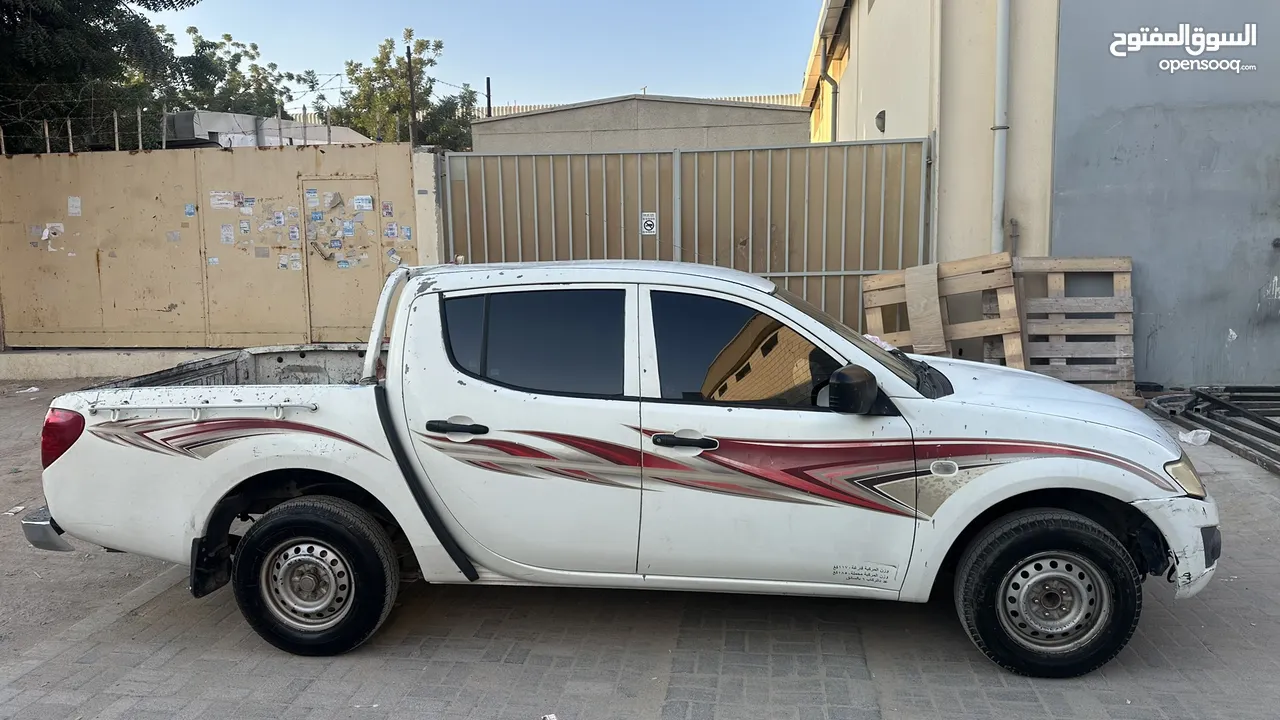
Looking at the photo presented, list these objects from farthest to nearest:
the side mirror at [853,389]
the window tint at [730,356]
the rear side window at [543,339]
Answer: the rear side window at [543,339] → the window tint at [730,356] → the side mirror at [853,389]

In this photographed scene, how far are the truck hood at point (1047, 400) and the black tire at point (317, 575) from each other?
8.57 feet

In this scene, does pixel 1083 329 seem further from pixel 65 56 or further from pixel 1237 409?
pixel 65 56

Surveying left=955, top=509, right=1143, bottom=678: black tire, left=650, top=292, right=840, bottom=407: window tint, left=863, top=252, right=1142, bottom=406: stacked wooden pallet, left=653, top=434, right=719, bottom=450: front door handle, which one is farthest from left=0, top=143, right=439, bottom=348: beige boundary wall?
left=955, top=509, right=1143, bottom=678: black tire

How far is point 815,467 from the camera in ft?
12.2

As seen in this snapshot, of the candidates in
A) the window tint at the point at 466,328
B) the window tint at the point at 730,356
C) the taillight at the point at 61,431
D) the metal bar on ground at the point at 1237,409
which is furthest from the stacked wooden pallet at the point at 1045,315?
the taillight at the point at 61,431

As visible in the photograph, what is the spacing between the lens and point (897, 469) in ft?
12.1

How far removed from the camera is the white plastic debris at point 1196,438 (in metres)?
7.32

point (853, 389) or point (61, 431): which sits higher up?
point (853, 389)

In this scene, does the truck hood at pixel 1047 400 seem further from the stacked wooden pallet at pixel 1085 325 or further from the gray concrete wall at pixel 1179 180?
the gray concrete wall at pixel 1179 180

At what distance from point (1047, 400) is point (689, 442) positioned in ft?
5.26

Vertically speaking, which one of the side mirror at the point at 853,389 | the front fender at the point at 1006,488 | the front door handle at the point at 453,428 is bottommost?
the front fender at the point at 1006,488

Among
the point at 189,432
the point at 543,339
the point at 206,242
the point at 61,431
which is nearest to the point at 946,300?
the point at 543,339

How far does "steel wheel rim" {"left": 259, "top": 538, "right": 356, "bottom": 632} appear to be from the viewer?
13.2ft

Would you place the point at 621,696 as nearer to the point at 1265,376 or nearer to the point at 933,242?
the point at 933,242
